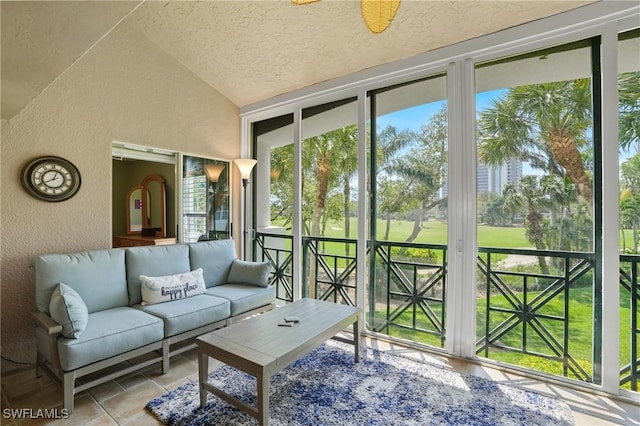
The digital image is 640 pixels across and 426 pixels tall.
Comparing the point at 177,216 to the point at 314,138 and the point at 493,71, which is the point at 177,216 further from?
the point at 493,71

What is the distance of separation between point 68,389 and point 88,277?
858mm

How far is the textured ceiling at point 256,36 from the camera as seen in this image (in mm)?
1311

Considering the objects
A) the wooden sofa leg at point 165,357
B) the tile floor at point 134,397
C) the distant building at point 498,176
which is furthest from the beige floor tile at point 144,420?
the distant building at point 498,176

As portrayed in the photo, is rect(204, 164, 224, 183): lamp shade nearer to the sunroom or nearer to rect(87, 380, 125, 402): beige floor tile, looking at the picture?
the sunroom

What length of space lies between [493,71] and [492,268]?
168cm

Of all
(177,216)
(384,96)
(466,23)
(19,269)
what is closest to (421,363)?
(384,96)

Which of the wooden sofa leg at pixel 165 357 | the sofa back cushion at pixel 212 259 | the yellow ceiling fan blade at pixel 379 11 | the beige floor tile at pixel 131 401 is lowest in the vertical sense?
the beige floor tile at pixel 131 401

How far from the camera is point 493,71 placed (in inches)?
101

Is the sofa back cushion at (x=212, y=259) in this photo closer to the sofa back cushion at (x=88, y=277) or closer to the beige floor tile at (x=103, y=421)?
the sofa back cushion at (x=88, y=277)

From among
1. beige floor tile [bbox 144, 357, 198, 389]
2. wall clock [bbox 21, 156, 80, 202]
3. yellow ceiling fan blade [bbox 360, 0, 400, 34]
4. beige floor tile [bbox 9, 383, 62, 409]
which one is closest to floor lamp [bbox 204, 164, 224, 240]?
wall clock [bbox 21, 156, 80, 202]

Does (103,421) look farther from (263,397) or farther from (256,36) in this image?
(256,36)

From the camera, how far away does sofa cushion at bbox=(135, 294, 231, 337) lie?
7.79ft

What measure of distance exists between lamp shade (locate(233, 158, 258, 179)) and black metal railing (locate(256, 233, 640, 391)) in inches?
53.3

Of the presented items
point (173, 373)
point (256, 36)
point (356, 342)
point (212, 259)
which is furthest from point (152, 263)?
point (256, 36)
